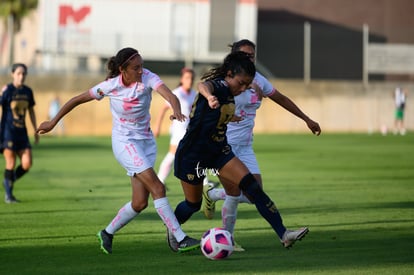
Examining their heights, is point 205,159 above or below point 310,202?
above

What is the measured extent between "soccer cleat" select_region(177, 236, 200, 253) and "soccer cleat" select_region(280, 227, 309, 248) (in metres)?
0.84

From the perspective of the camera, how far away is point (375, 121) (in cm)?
4731

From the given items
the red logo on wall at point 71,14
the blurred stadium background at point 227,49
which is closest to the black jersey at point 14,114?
the blurred stadium background at point 227,49

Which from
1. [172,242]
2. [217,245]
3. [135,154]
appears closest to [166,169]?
[135,154]

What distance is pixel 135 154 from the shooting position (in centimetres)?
1019

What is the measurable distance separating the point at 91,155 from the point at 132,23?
1703 centimetres

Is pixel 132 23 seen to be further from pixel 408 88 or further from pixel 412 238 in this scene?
pixel 412 238

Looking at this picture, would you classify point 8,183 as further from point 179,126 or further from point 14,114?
point 179,126

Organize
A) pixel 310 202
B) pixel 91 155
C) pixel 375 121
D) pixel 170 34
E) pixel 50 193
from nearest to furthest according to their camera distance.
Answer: pixel 310 202 < pixel 50 193 < pixel 91 155 < pixel 170 34 < pixel 375 121

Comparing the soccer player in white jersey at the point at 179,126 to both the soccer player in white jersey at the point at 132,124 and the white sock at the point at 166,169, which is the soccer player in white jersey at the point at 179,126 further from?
the soccer player in white jersey at the point at 132,124

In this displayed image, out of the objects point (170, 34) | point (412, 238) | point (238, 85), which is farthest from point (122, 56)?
point (170, 34)

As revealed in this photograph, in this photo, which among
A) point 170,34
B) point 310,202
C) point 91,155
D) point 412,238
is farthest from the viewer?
point 170,34

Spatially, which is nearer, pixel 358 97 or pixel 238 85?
pixel 238 85

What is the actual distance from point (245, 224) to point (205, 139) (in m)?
3.10
